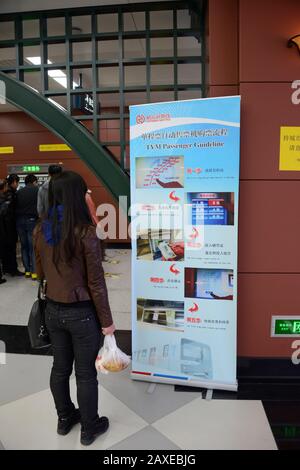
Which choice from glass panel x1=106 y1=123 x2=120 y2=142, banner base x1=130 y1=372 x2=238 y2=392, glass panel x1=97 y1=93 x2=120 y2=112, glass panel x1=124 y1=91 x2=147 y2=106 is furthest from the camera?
glass panel x1=106 y1=123 x2=120 y2=142

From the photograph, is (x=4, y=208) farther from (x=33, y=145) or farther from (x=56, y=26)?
(x=33, y=145)

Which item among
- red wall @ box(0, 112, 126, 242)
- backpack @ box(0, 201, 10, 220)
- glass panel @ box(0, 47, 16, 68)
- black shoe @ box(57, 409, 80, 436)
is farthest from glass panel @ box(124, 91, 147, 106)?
black shoe @ box(57, 409, 80, 436)

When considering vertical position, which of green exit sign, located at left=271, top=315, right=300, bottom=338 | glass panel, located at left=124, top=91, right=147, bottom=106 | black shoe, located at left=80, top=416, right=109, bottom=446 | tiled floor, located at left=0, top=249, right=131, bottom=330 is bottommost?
black shoe, located at left=80, top=416, right=109, bottom=446

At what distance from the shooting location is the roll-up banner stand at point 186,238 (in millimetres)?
2188

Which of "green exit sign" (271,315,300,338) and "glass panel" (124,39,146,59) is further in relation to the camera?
"glass panel" (124,39,146,59)

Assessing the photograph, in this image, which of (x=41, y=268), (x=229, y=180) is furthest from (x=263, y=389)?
(x=41, y=268)

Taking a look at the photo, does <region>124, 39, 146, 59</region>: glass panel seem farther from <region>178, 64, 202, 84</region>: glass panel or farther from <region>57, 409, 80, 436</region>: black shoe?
<region>57, 409, 80, 436</region>: black shoe

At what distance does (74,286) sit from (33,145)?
22.3 feet

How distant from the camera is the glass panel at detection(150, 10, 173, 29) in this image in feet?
9.65

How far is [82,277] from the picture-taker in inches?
68.3

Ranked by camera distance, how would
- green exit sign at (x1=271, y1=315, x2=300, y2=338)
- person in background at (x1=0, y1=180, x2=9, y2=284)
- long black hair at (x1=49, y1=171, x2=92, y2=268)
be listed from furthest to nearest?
person in background at (x1=0, y1=180, x2=9, y2=284), green exit sign at (x1=271, y1=315, x2=300, y2=338), long black hair at (x1=49, y1=171, x2=92, y2=268)

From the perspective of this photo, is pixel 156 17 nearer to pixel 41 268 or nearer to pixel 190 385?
pixel 41 268

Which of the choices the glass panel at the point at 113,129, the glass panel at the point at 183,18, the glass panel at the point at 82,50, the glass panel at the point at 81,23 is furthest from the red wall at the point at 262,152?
the glass panel at the point at 113,129
